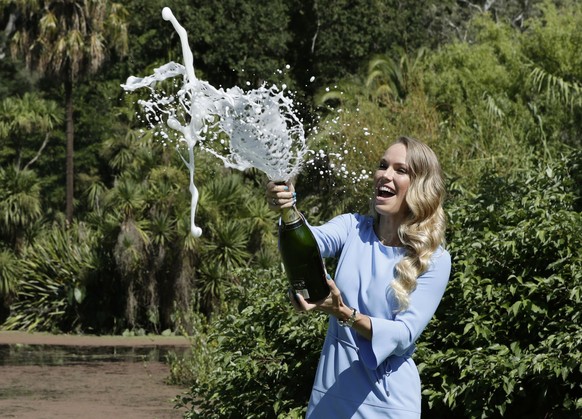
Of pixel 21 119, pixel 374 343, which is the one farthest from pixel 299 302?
pixel 21 119

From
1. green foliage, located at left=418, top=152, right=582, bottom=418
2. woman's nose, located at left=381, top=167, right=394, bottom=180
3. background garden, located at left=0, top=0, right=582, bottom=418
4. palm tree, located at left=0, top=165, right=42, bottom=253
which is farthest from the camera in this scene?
palm tree, located at left=0, top=165, right=42, bottom=253

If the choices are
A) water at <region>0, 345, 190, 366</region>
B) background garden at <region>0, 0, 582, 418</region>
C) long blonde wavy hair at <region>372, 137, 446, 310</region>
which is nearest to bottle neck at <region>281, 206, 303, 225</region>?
long blonde wavy hair at <region>372, 137, 446, 310</region>

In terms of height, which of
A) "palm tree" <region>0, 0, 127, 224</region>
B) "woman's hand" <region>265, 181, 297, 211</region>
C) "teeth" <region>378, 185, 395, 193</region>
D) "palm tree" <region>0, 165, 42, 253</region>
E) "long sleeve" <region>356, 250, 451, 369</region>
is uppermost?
"palm tree" <region>0, 0, 127, 224</region>

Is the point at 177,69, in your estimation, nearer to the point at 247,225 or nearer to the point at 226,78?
the point at 247,225

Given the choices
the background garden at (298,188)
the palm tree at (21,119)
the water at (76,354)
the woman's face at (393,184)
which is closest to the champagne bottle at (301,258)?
the woman's face at (393,184)

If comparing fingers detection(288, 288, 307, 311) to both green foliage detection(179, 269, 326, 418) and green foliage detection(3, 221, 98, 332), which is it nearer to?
green foliage detection(179, 269, 326, 418)

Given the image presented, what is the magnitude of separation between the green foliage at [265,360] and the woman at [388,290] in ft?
8.27

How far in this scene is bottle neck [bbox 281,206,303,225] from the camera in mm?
3510

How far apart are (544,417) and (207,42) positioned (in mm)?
28126

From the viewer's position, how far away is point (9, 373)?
16.2m

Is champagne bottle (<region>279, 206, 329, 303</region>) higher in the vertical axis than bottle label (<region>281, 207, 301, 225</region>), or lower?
lower

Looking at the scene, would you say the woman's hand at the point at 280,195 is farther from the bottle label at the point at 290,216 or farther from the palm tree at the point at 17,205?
the palm tree at the point at 17,205

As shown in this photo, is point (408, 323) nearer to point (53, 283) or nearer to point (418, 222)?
point (418, 222)

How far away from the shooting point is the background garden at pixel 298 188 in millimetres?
6090
